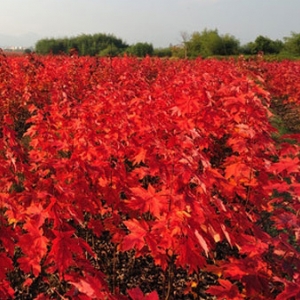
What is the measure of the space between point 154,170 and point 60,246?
1.20m

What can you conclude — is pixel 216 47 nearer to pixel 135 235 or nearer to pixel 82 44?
pixel 82 44


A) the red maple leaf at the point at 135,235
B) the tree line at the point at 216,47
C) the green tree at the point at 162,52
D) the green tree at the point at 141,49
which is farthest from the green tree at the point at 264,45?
the red maple leaf at the point at 135,235

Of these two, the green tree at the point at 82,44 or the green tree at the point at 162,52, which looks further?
the green tree at the point at 82,44

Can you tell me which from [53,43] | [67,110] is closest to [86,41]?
[53,43]

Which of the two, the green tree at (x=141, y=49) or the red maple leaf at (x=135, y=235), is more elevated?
the green tree at (x=141, y=49)

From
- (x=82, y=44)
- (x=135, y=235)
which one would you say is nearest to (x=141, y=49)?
(x=82, y=44)

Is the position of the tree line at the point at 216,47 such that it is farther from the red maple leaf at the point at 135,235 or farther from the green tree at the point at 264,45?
the red maple leaf at the point at 135,235

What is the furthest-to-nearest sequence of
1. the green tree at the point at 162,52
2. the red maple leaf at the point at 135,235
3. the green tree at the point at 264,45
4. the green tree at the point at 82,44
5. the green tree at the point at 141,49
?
the green tree at the point at 82,44 → the green tree at the point at 162,52 → the green tree at the point at 141,49 → the green tree at the point at 264,45 → the red maple leaf at the point at 135,235

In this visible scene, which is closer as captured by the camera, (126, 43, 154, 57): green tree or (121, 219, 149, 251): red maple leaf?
(121, 219, 149, 251): red maple leaf

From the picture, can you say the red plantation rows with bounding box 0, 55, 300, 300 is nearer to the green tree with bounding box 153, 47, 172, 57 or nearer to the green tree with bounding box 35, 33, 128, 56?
the green tree with bounding box 153, 47, 172, 57

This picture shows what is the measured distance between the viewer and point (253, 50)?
42.7m

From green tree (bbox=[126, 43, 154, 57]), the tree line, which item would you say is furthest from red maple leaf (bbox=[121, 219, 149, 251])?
green tree (bbox=[126, 43, 154, 57])

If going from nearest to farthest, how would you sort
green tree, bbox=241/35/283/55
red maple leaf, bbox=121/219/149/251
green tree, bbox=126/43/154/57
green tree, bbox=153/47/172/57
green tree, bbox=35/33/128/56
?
red maple leaf, bbox=121/219/149/251 < green tree, bbox=241/35/283/55 < green tree, bbox=126/43/154/57 < green tree, bbox=153/47/172/57 < green tree, bbox=35/33/128/56

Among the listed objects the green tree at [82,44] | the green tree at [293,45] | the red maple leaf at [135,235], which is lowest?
the red maple leaf at [135,235]
